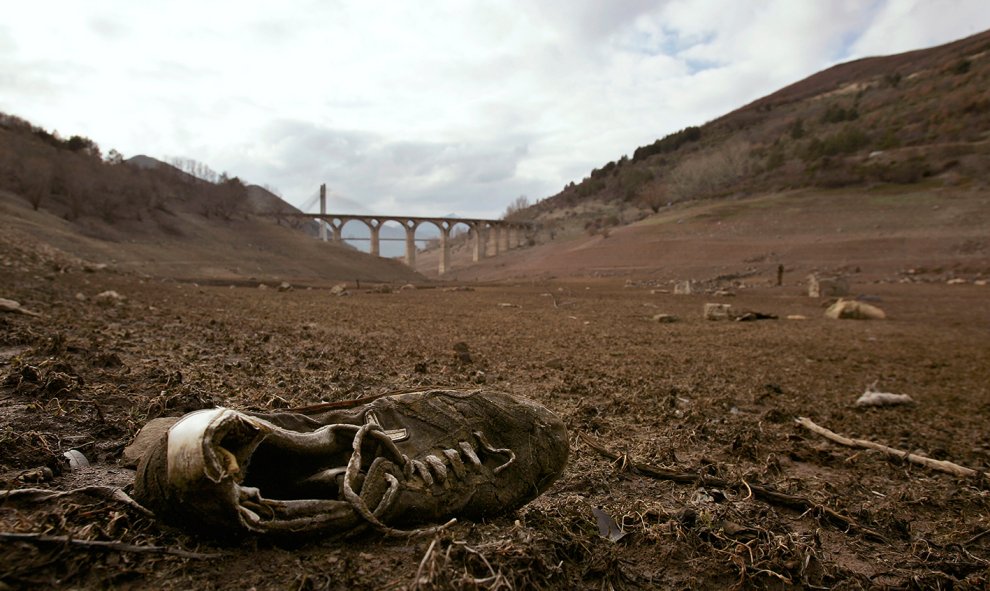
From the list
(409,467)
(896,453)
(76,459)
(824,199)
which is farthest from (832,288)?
(824,199)

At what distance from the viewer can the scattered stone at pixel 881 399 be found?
4.41 metres

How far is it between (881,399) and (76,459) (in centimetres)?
537

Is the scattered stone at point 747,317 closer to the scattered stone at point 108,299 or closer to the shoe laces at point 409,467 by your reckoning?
the shoe laces at point 409,467

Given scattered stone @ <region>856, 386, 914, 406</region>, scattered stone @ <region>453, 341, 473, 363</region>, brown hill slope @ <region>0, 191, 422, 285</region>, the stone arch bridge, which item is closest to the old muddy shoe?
scattered stone @ <region>453, 341, 473, 363</region>

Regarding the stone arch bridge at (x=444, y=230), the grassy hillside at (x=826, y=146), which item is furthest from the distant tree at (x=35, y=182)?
the grassy hillside at (x=826, y=146)

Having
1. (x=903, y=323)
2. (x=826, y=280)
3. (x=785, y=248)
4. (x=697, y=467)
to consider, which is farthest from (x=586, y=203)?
(x=697, y=467)

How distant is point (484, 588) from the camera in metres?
1.37

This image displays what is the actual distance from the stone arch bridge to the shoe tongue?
5292cm

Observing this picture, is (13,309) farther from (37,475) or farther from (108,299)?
(37,475)

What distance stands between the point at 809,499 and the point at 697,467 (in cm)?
54

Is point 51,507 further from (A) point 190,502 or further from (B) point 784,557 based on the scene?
(B) point 784,557

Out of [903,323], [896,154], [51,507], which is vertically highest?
[896,154]

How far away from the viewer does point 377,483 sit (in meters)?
1.64

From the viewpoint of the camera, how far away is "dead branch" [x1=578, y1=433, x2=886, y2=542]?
92.4 inches
